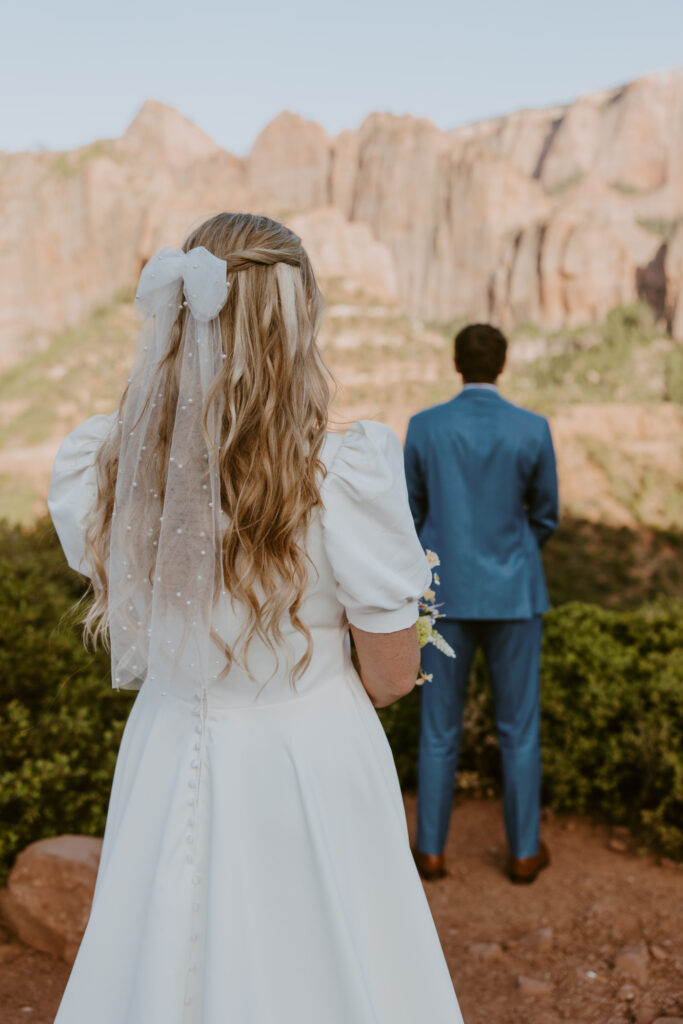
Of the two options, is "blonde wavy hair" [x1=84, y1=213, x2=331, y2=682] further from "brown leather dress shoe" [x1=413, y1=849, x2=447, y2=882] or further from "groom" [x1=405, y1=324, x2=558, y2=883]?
"brown leather dress shoe" [x1=413, y1=849, x2=447, y2=882]

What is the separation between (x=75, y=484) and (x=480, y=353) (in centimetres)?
209

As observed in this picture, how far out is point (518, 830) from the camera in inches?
134

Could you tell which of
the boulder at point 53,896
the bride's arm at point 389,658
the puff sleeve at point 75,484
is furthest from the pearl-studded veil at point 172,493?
the boulder at point 53,896

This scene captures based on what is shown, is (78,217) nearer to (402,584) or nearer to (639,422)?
(639,422)

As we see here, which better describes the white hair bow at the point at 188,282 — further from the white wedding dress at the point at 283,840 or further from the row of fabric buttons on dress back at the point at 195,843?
the row of fabric buttons on dress back at the point at 195,843

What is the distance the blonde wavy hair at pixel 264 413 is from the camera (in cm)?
134

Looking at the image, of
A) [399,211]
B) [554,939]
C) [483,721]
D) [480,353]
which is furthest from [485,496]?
[399,211]

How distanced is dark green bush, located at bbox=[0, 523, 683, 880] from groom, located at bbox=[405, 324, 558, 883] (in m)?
0.65

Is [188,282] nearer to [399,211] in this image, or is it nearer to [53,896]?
[53,896]

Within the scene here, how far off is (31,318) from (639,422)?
126ft

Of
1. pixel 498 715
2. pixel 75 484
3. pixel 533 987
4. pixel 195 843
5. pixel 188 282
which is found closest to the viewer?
pixel 188 282

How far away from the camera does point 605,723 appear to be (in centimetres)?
386

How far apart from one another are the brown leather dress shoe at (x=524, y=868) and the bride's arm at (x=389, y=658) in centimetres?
225

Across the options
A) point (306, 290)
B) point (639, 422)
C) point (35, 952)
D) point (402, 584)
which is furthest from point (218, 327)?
point (639, 422)
